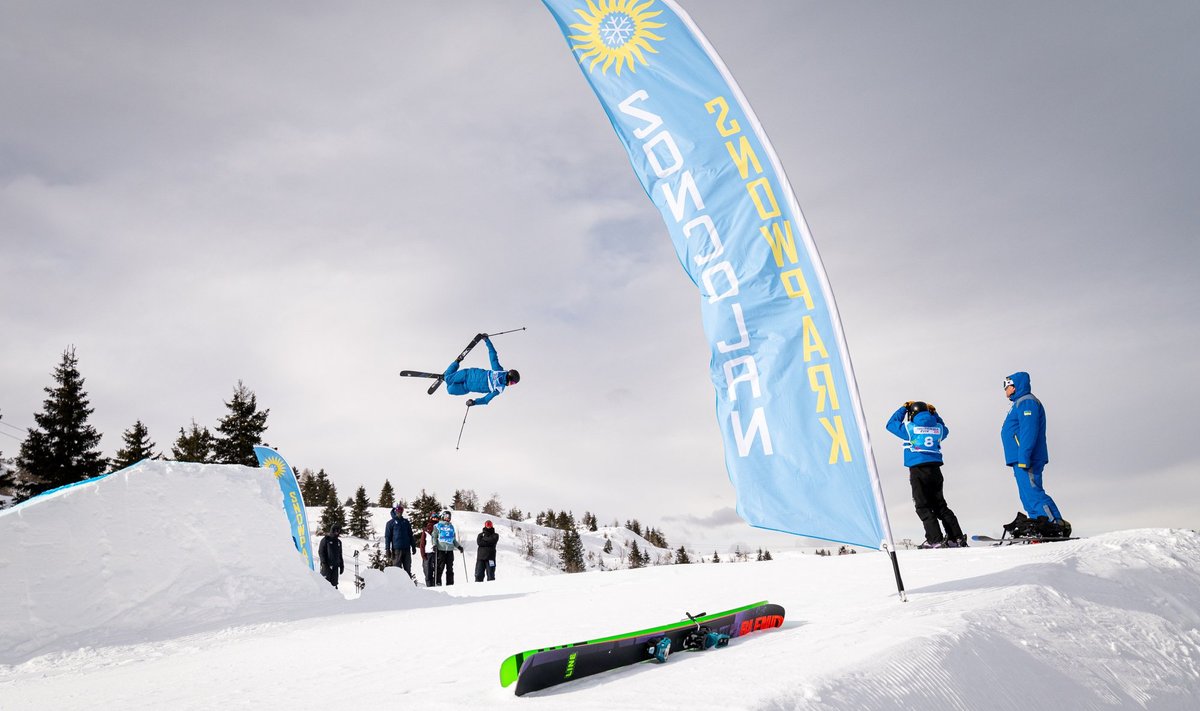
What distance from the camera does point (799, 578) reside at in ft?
21.2

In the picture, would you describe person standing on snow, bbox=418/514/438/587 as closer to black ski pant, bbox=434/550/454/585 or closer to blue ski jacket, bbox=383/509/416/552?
black ski pant, bbox=434/550/454/585

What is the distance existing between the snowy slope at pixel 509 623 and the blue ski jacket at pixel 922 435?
4.86ft

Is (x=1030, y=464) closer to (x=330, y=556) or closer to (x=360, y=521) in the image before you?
(x=330, y=556)

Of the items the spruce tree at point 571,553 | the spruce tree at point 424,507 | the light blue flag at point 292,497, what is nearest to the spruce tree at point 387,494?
the spruce tree at point 424,507

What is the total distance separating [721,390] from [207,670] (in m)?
4.28

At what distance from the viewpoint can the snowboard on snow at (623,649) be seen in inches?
115

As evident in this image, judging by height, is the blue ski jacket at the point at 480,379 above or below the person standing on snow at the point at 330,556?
above

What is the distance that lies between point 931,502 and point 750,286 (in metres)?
5.18

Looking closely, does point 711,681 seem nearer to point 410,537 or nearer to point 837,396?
point 837,396

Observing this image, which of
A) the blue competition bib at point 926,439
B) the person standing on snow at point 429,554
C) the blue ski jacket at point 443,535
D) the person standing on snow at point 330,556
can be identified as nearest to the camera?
the blue competition bib at point 926,439

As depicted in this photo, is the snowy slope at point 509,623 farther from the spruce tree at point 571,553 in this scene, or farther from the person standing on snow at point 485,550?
the spruce tree at point 571,553

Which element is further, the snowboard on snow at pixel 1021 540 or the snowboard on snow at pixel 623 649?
the snowboard on snow at pixel 1021 540

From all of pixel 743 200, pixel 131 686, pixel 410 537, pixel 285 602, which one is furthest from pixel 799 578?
pixel 410 537

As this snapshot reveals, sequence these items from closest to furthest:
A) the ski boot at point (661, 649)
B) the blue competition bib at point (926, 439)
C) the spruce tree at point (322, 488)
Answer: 1. the ski boot at point (661, 649)
2. the blue competition bib at point (926, 439)
3. the spruce tree at point (322, 488)
